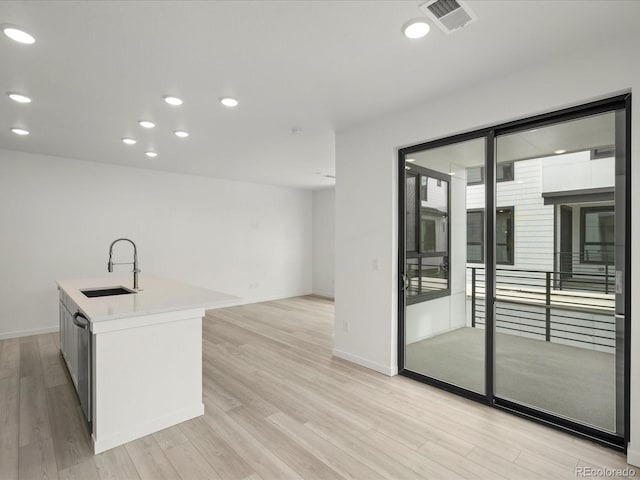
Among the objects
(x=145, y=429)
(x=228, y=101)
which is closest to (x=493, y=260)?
(x=228, y=101)

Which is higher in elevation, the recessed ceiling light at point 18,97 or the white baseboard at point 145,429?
the recessed ceiling light at point 18,97

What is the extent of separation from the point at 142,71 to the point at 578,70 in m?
3.02

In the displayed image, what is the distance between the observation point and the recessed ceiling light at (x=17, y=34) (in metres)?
2.02

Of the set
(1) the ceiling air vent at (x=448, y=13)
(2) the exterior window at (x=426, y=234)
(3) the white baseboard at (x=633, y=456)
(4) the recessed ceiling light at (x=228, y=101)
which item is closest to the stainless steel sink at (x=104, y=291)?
(4) the recessed ceiling light at (x=228, y=101)

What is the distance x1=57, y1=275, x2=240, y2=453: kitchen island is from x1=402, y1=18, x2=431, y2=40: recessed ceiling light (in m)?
2.12

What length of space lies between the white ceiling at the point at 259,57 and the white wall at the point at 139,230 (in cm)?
143

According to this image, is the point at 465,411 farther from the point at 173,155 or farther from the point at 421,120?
the point at 173,155

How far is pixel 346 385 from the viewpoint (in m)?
3.17

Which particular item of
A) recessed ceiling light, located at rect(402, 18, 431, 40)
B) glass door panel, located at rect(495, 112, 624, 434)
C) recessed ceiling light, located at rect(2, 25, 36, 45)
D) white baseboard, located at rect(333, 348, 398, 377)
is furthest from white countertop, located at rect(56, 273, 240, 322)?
glass door panel, located at rect(495, 112, 624, 434)

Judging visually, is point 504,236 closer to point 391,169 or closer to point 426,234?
point 426,234

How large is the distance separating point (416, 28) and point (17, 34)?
239cm

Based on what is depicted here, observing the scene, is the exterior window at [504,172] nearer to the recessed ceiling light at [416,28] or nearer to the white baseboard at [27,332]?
the recessed ceiling light at [416,28]

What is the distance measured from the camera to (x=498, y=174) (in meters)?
2.78

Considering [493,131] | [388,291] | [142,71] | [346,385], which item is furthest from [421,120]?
[346,385]
